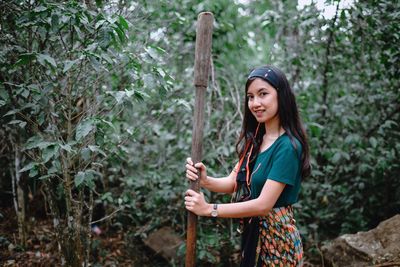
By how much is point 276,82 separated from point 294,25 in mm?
2874

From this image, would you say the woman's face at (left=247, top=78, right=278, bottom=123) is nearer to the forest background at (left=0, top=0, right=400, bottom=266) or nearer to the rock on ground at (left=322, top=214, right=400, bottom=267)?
the forest background at (left=0, top=0, right=400, bottom=266)

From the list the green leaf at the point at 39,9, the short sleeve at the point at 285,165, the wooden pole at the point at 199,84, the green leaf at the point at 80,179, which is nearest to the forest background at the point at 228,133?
the green leaf at the point at 80,179

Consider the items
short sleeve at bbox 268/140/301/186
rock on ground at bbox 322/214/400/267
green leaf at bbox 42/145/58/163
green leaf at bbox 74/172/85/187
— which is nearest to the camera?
short sleeve at bbox 268/140/301/186

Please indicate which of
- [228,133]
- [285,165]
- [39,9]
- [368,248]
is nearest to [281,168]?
[285,165]

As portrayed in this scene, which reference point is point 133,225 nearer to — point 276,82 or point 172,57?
point 172,57

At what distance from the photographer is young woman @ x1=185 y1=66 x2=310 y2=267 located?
1.97 meters

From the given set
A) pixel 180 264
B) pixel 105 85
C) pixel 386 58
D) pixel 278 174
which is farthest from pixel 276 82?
pixel 180 264

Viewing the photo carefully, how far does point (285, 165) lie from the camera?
1.95 meters

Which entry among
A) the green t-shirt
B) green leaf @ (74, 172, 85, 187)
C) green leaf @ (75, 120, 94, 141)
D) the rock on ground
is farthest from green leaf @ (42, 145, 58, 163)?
the rock on ground

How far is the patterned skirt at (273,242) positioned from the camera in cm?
209

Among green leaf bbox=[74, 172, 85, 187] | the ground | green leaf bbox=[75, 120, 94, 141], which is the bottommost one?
the ground

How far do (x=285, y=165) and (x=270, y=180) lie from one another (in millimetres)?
111

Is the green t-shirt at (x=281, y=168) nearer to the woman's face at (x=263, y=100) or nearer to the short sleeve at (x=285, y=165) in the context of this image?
the short sleeve at (x=285, y=165)

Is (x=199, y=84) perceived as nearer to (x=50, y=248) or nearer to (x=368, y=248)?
(x=368, y=248)
